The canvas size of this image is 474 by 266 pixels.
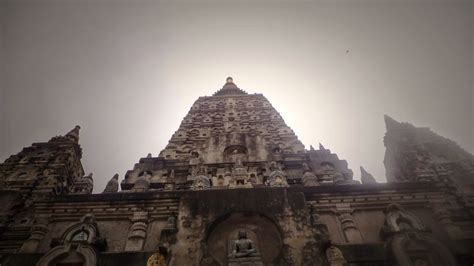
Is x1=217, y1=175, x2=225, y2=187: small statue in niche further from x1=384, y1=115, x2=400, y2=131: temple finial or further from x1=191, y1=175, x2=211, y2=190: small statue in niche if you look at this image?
x1=384, y1=115, x2=400, y2=131: temple finial

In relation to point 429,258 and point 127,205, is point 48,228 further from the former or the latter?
point 429,258

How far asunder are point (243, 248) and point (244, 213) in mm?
1529

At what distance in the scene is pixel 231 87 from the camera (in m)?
38.0

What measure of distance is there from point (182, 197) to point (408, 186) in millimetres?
8761

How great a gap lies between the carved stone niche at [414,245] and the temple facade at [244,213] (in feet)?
0.11

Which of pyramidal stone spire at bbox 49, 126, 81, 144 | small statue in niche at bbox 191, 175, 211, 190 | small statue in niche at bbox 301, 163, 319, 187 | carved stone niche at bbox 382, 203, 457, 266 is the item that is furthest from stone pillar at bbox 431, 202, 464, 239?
pyramidal stone spire at bbox 49, 126, 81, 144

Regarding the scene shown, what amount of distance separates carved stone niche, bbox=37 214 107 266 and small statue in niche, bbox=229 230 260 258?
4379 mm

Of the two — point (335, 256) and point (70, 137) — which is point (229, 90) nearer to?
point (70, 137)

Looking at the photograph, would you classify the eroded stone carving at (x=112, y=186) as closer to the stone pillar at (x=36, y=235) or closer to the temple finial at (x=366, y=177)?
the stone pillar at (x=36, y=235)

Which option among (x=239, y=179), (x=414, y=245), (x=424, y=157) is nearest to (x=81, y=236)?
(x=239, y=179)

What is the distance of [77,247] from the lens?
38.3 ft

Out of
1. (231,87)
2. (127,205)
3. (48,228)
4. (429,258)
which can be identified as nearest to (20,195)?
(48,228)

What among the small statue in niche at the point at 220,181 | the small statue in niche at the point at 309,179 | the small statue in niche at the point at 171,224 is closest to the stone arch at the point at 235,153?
the small statue in niche at the point at 220,181

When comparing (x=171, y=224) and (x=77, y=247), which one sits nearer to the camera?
(x=77, y=247)
